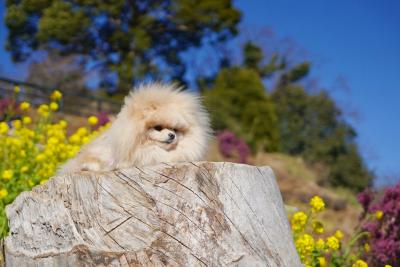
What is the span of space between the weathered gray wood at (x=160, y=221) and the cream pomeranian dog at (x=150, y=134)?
749 mm

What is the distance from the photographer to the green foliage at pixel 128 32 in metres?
21.9

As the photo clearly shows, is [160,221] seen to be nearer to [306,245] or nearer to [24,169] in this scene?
[306,245]

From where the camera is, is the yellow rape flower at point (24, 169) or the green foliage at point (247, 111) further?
the green foliage at point (247, 111)

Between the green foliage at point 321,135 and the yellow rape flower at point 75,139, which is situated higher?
the green foliage at point 321,135

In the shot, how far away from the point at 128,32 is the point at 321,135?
9.83 metres

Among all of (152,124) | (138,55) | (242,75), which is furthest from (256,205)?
(138,55)

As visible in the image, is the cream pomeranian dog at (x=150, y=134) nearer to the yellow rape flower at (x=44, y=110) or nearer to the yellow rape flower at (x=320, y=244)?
the yellow rape flower at (x=320, y=244)

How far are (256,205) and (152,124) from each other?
1195 mm

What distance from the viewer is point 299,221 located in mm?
4773

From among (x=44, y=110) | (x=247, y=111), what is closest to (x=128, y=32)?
(x=247, y=111)

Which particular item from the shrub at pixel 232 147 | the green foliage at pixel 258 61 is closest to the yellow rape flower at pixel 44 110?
the shrub at pixel 232 147

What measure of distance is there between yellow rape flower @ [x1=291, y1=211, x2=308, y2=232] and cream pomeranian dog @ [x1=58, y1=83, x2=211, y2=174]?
1.07 metres

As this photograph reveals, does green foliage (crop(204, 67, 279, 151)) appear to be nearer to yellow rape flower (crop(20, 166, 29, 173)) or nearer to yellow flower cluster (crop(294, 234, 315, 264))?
yellow rape flower (crop(20, 166, 29, 173))

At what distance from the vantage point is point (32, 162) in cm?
624
